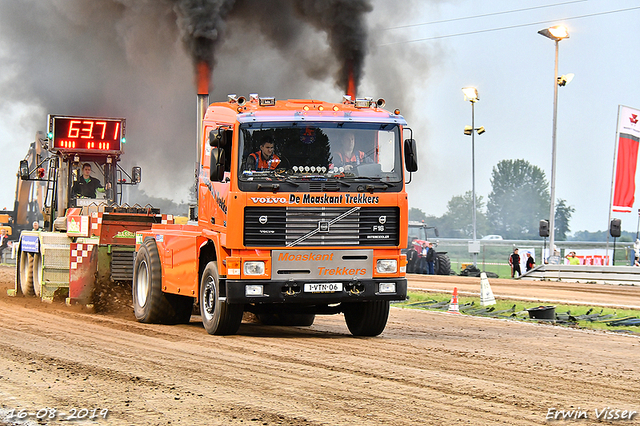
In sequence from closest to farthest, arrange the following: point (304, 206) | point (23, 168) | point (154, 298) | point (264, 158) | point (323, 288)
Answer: point (304, 206), point (264, 158), point (323, 288), point (154, 298), point (23, 168)

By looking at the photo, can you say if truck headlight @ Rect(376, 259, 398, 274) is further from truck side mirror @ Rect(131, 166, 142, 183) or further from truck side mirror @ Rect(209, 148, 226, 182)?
truck side mirror @ Rect(131, 166, 142, 183)

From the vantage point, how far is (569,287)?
25.8 meters

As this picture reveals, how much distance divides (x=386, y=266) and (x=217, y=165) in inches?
102

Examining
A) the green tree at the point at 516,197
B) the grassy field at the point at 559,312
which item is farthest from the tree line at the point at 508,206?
the grassy field at the point at 559,312

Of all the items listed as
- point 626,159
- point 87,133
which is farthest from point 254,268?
point 626,159

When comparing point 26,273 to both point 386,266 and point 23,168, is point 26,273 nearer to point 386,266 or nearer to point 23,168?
point 23,168

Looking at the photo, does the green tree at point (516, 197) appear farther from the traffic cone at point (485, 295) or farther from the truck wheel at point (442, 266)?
the traffic cone at point (485, 295)

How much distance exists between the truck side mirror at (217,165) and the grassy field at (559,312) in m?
7.30

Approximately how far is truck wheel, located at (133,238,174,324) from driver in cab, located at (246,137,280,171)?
11.3 ft

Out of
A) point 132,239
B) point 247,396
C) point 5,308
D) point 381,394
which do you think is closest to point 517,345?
point 381,394

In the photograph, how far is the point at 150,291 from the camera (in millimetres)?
13477

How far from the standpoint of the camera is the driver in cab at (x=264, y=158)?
1087 cm

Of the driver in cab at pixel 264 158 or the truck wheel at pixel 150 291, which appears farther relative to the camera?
the truck wheel at pixel 150 291

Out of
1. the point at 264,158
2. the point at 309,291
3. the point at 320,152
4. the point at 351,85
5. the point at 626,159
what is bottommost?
the point at 309,291
